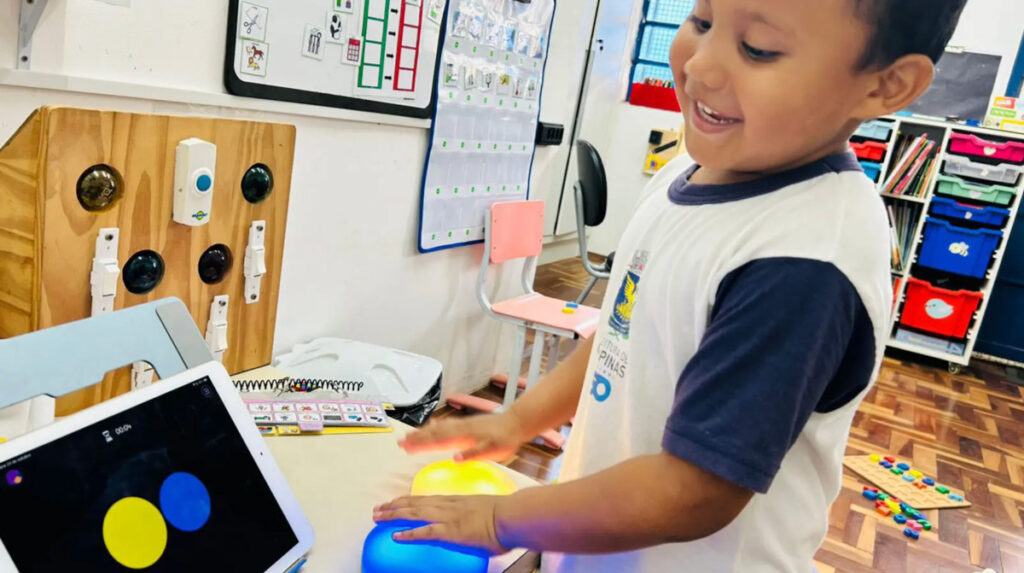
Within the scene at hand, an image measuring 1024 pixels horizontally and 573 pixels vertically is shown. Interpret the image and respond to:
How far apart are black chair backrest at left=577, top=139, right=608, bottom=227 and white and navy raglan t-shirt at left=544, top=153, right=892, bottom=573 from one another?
2.36 meters

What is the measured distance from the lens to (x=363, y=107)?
6.09 feet

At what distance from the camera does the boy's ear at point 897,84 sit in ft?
1.78

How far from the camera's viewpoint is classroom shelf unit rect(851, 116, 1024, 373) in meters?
4.43

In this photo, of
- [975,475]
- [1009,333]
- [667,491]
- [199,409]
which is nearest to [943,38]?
[667,491]

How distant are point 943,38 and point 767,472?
1.16 ft

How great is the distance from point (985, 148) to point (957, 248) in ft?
2.02

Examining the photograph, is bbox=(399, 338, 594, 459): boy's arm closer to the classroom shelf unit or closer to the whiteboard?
the whiteboard

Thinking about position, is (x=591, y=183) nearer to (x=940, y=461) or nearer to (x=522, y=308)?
(x=522, y=308)

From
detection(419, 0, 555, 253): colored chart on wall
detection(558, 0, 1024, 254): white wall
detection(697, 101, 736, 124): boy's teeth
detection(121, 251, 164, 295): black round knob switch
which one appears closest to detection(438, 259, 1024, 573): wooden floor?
detection(419, 0, 555, 253): colored chart on wall

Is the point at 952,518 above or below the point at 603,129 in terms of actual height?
below

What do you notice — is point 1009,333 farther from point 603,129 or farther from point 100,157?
point 100,157

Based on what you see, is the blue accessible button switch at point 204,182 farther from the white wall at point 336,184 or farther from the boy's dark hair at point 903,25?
the boy's dark hair at point 903,25

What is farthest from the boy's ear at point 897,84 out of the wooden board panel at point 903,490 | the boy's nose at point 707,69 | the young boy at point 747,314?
the wooden board panel at point 903,490

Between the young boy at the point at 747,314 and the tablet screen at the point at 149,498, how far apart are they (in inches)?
6.2
